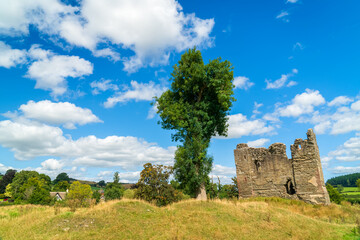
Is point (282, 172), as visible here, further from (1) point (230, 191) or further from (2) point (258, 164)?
(1) point (230, 191)

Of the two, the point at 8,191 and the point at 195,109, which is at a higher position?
the point at 195,109

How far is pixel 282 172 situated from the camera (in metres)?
19.4

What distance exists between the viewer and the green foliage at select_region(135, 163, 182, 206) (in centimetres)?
1941

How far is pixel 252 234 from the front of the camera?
9.68m

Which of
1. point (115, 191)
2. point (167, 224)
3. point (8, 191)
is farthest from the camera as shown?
point (8, 191)

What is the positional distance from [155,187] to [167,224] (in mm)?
9811

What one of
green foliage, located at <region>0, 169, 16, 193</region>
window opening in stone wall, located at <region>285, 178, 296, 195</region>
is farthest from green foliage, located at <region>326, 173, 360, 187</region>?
green foliage, located at <region>0, 169, 16, 193</region>

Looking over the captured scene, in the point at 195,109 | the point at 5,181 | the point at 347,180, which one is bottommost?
the point at 5,181

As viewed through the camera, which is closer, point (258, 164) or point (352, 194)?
point (258, 164)

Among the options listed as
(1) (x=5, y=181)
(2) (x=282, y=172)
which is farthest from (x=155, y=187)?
(1) (x=5, y=181)

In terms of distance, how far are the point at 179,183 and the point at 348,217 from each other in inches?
505

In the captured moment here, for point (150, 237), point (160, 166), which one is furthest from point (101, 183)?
point (150, 237)

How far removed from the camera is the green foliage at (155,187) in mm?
19406

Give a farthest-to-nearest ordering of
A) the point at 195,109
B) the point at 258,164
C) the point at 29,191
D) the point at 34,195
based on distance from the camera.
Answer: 1. the point at 29,191
2. the point at 34,195
3. the point at 258,164
4. the point at 195,109
